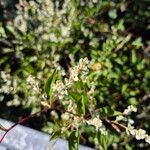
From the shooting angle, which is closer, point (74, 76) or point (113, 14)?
point (74, 76)

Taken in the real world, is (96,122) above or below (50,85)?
below

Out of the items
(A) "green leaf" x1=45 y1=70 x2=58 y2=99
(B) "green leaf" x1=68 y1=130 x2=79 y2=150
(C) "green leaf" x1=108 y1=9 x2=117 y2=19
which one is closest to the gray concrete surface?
(B) "green leaf" x1=68 y1=130 x2=79 y2=150

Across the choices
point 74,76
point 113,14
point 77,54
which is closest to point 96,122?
point 74,76

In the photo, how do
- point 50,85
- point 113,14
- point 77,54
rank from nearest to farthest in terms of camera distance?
point 50,85, point 77,54, point 113,14

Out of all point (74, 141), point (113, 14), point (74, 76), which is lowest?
point (74, 141)

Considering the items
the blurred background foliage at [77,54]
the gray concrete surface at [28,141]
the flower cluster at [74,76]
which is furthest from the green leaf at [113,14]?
the flower cluster at [74,76]

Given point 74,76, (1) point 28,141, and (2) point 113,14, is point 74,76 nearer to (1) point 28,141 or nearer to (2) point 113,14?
(1) point 28,141

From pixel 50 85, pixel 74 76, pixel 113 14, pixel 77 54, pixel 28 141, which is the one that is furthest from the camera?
pixel 113 14

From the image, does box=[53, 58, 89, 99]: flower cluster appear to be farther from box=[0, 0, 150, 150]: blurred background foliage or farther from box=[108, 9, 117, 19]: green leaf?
box=[108, 9, 117, 19]: green leaf

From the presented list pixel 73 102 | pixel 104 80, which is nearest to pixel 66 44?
pixel 104 80
